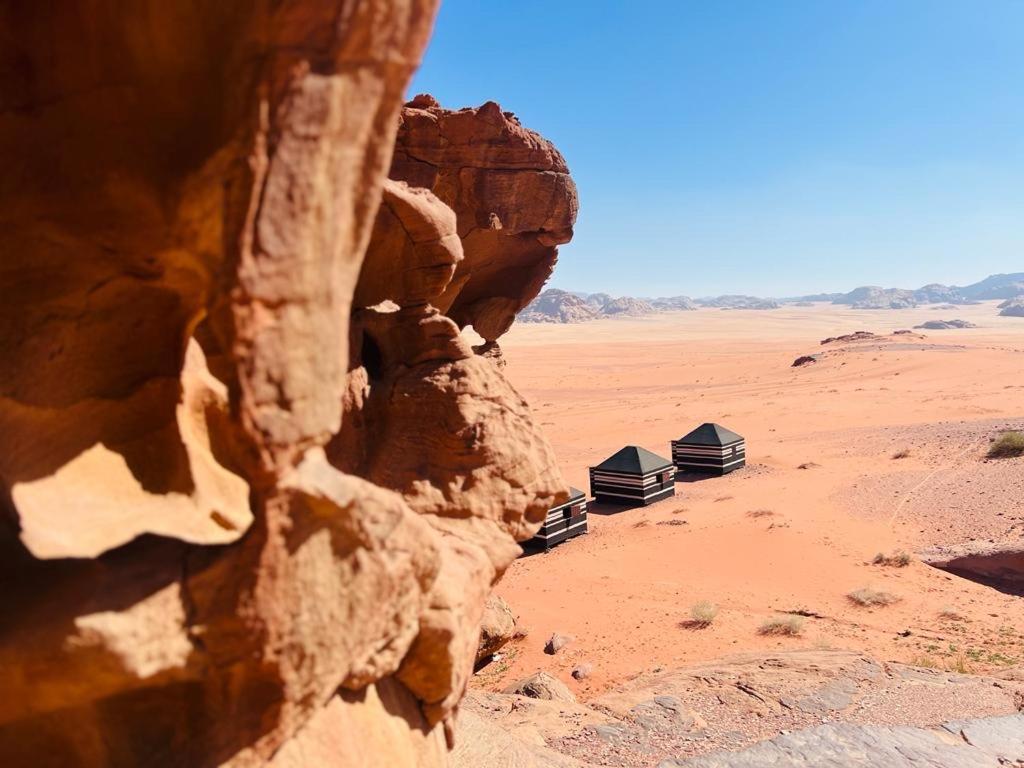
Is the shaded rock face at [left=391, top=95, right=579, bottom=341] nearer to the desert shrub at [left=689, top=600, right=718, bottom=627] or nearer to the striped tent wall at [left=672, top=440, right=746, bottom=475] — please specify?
the desert shrub at [left=689, top=600, right=718, bottom=627]

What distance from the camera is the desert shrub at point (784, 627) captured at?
1038cm

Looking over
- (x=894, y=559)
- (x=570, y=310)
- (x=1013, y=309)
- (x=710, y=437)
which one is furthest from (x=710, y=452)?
(x=1013, y=309)

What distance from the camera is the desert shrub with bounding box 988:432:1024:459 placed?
18375mm

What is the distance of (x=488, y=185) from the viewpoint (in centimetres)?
973

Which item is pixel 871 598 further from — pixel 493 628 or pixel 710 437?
pixel 710 437

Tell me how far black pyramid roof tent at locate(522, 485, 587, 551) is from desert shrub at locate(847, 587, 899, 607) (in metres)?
5.35

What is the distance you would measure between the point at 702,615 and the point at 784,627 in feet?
3.80

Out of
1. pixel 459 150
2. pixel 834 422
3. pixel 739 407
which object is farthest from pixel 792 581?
pixel 739 407

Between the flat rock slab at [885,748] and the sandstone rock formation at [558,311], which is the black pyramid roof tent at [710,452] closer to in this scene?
the flat rock slab at [885,748]

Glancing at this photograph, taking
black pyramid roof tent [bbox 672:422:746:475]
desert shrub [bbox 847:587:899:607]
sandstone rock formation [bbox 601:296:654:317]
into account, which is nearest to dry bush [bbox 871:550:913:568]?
desert shrub [bbox 847:587:899:607]

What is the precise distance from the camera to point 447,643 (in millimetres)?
4418

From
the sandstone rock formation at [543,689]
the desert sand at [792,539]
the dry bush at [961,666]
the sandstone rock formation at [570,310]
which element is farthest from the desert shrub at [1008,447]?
the sandstone rock formation at [570,310]

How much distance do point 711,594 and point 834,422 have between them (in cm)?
1811

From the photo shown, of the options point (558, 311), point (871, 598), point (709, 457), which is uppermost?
point (558, 311)
